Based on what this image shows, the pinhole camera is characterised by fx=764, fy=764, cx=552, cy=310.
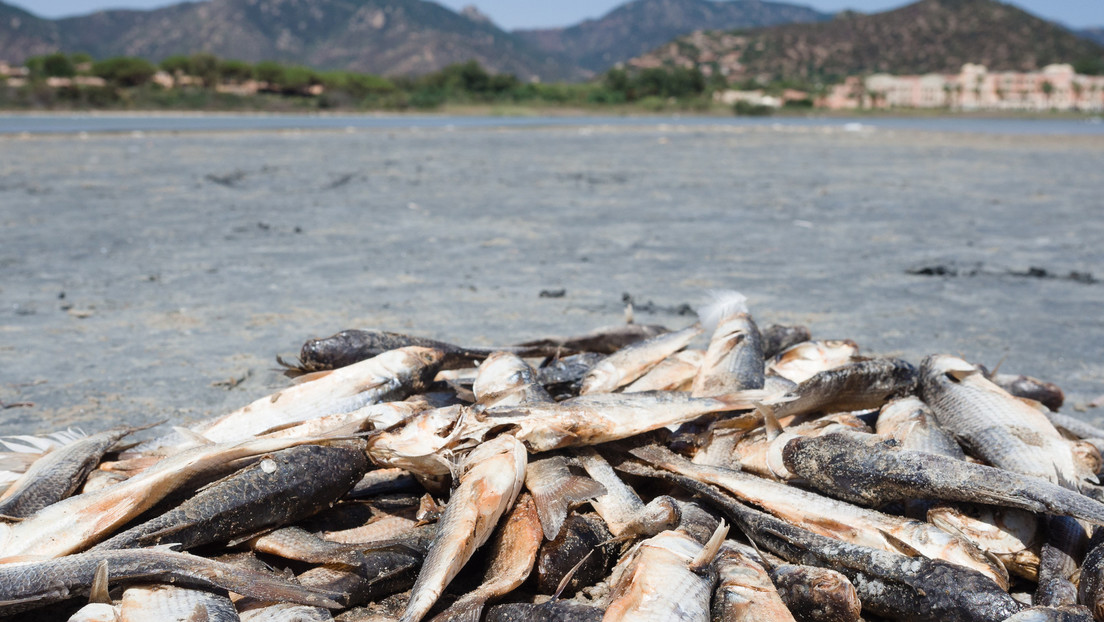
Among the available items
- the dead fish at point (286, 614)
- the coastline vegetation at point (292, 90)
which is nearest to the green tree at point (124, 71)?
the coastline vegetation at point (292, 90)

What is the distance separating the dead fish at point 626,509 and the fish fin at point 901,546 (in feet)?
2.54

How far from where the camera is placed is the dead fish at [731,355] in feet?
12.3

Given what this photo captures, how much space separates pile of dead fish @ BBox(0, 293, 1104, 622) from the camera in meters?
2.51

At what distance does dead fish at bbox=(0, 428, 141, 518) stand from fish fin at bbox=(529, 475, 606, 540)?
6.35 ft

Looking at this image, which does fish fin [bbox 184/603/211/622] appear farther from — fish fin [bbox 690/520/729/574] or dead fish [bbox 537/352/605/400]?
dead fish [bbox 537/352/605/400]

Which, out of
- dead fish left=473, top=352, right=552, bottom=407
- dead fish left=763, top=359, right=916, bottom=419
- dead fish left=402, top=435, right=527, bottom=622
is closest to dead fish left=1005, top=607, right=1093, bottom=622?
dead fish left=763, top=359, right=916, bottom=419

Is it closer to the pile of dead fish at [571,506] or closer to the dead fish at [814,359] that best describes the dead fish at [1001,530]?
the pile of dead fish at [571,506]

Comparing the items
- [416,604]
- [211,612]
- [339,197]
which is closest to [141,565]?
[211,612]

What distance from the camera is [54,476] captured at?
317 cm

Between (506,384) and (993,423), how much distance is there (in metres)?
2.23

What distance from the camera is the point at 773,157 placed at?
28.7m

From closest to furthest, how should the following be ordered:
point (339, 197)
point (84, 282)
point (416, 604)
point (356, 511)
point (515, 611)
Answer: point (416, 604)
point (515, 611)
point (356, 511)
point (84, 282)
point (339, 197)

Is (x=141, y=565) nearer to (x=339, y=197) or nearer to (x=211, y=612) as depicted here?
(x=211, y=612)

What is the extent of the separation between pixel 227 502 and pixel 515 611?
1.11 m
